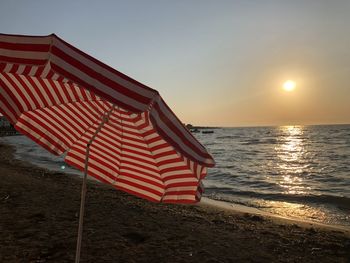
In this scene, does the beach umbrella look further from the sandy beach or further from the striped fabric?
the sandy beach

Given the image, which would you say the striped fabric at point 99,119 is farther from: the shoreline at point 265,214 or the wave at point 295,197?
the wave at point 295,197

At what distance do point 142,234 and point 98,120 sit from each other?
4165mm

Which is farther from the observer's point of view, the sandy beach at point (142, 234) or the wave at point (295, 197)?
the wave at point (295, 197)

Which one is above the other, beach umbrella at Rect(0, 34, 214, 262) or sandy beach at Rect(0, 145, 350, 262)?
beach umbrella at Rect(0, 34, 214, 262)

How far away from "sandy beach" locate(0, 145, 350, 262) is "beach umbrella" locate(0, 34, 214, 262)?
2.51m

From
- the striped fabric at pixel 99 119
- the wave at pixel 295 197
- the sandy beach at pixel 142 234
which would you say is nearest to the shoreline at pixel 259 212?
the sandy beach at pixel 142 234

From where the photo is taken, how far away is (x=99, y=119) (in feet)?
12.5

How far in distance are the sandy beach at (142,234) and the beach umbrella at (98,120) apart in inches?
99.0

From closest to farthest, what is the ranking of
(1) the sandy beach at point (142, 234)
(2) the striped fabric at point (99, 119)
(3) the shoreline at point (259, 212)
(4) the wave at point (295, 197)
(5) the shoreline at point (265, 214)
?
(2) the striped fabric at point (99, 119) → (1) the sandy beach at point (142, 234) → (5) the shoreline at point (265, 214) → (3) the shoreline at point (259, 212) → (4) the wave at point (295, 197)

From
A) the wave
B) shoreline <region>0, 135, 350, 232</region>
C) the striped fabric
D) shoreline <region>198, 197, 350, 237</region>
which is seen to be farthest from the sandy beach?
the wave

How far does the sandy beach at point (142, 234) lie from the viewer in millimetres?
6043

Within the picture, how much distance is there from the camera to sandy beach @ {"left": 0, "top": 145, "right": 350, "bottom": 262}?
604 centimetres

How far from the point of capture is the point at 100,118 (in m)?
3.80

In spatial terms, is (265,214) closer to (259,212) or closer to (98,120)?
(259,212)
